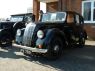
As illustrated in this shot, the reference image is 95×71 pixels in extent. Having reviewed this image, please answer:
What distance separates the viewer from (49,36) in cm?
842

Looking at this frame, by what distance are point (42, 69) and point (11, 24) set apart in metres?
5.78

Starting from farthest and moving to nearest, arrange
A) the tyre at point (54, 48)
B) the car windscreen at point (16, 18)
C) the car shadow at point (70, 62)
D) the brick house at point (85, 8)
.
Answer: the brick house at point (85, 8)
the car windscreen at point (16, 18)
the tyre at point (54, 48)
the car shadow at point (70, 62)

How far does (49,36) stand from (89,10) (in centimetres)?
931

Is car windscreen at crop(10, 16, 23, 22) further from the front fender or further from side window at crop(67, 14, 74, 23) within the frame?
the front fender

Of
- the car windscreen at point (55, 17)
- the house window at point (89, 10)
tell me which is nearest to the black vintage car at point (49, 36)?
the car windscreen at point (55, 17)

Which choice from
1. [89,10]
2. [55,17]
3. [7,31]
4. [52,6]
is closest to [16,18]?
[7,31]

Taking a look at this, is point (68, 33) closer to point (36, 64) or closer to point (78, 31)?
point (78, 31)

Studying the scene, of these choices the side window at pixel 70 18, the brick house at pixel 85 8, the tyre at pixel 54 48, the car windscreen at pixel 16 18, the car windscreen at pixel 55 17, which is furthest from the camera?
the brick house at pixel 85 8

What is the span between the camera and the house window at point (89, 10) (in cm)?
1670

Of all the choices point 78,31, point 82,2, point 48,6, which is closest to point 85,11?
point 82,2

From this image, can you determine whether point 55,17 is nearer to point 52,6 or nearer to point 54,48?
point 54,48

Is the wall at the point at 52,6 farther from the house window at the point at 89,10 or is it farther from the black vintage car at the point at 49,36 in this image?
the black vintage car at the point at 49,36

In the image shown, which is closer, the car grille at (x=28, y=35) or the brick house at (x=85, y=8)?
the car grille at (x=28, y=35)

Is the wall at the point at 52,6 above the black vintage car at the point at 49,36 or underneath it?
above
